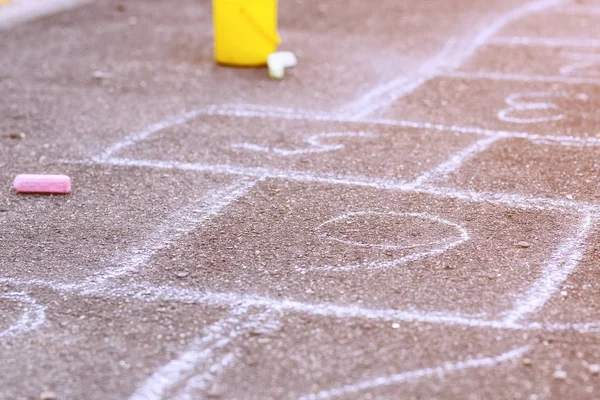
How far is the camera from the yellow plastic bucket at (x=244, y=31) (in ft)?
23.7

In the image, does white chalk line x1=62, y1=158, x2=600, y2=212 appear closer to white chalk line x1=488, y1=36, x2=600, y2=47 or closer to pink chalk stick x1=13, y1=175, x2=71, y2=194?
pink chalk stick x1=13, y1=175, x2=71, y2=194

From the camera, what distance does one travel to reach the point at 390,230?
13.5 ft

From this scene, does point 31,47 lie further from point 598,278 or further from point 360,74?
point 598,278

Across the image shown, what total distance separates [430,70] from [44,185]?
362 centimetres

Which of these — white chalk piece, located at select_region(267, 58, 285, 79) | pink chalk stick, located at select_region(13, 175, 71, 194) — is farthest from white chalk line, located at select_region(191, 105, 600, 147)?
pink chalk stick, located at select_region(13, 175, 71, 194)

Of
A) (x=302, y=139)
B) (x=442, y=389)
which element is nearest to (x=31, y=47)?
(x=302, y=139)

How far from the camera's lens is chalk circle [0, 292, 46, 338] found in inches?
131

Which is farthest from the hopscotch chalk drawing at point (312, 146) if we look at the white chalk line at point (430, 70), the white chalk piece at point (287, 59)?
the white chalk piece at point (287, 59)

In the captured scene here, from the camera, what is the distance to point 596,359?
3.04m

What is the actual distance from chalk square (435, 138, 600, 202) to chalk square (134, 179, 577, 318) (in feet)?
0.93

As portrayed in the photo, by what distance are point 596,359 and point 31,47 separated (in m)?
6.41

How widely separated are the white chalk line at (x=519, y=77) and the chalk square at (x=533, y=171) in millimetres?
1625

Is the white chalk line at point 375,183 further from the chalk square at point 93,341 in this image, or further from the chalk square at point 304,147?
the chalk square at point 93,341

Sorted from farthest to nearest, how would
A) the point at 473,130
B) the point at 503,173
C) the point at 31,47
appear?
1. the point at 31,47
2. the point at 473,130
3. the point at 503,173
